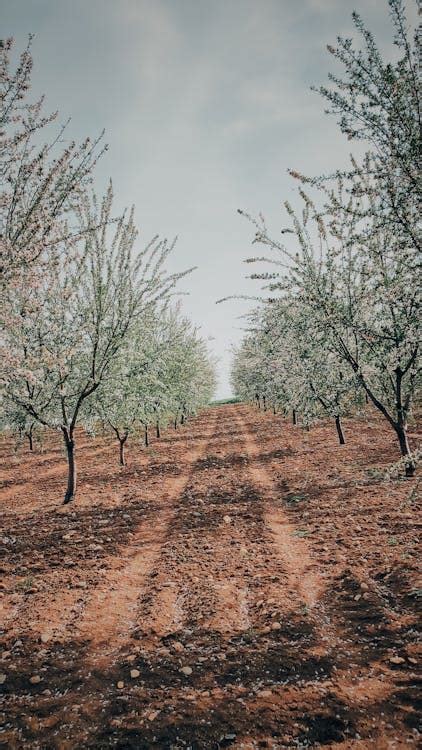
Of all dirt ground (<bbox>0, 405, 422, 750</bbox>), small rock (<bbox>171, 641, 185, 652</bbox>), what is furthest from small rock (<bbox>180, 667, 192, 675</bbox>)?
small rock (<bbox>171, 641, 185, 652</bbox>)

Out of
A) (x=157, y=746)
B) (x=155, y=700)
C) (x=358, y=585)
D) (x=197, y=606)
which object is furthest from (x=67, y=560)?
(x=358, y=585)

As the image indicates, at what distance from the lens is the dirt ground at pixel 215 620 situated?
356cm

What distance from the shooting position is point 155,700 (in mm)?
3908

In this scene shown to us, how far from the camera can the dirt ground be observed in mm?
3557

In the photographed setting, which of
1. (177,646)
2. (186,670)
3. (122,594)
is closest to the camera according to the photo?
(186,670)

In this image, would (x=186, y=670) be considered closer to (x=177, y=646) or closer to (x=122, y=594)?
(x=177, y=646)

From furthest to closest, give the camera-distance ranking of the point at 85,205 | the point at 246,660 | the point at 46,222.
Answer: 1. the point at 85,205
2. the point at 46,222
3. the point at 246,660

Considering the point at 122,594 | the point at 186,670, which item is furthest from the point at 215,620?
the point at 122,594

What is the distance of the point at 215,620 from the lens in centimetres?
530

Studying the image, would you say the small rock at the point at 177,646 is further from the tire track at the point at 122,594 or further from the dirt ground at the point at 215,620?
the tire track at the point at 122,594

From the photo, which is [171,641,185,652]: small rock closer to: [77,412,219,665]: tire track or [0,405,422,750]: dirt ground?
[0,405,422,750]: dirt ground

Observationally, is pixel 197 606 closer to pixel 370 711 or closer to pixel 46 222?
pixel 370 711

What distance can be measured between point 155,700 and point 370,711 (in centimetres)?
205

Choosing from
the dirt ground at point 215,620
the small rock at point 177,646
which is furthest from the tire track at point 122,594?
the small rock at point 177,646
